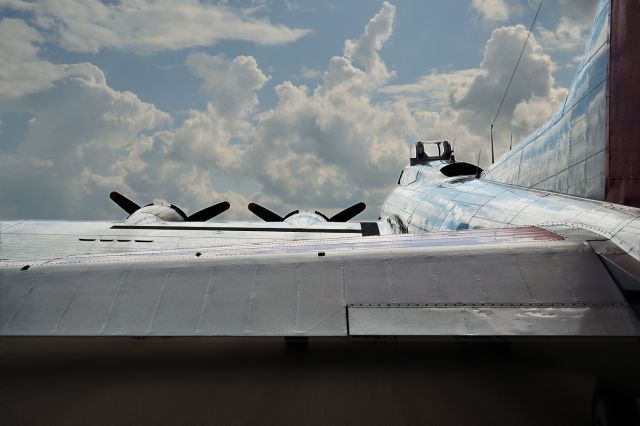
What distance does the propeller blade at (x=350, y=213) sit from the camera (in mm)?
21797

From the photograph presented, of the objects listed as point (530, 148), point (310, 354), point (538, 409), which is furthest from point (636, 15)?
point (310, 354)

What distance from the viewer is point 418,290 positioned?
5133 mm

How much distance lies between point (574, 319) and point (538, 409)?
1.06 m

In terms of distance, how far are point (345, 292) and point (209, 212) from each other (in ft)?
50.7

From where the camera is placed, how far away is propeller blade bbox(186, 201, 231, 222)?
65.3 feet

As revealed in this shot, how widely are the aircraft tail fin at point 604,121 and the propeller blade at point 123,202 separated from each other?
1528cm

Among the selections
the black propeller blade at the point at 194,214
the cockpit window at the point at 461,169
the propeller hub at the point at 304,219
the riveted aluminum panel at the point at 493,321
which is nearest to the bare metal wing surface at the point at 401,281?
the riveted aluminum panel at the point at 493,321

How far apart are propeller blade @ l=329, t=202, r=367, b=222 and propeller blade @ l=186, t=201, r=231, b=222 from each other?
12.8 feet

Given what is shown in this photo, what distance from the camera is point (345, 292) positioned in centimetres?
516

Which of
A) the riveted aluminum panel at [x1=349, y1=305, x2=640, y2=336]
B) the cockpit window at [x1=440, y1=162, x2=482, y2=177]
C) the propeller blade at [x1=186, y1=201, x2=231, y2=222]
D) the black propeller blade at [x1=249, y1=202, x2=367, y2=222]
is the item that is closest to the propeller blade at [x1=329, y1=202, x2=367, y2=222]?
the black propeller blade at [x1=249, y1=202, x2=367, y2=222]

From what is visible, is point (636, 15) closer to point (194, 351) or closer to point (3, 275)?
point (194, 351)

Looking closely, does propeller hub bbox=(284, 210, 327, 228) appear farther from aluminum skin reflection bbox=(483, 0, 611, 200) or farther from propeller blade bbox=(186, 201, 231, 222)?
aluminum skin reflection bbox=(483, 0, 611, 200)

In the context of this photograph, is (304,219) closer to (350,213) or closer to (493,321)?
(350,213)

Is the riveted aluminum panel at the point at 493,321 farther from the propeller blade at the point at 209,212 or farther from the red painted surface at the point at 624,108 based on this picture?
the propeller blade at the point at 209,212
